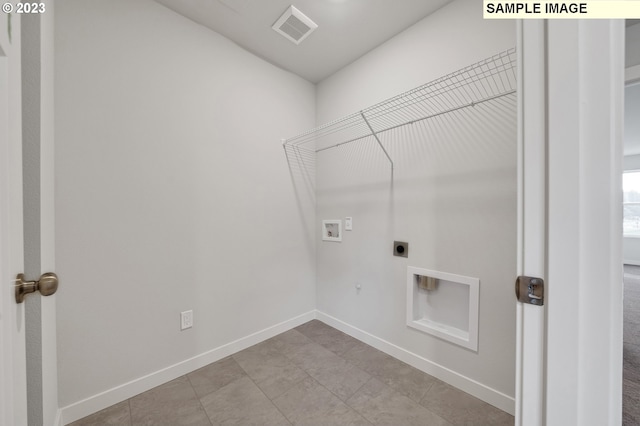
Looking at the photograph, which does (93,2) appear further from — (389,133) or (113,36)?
(389,133)

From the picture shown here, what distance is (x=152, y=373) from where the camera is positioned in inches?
61.1

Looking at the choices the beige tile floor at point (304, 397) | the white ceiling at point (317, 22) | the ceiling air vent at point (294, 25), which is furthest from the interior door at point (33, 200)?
the ceiling air vent at point (294, 25)

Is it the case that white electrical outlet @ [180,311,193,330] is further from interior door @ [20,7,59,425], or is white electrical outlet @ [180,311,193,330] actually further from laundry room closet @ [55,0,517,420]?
interior door @ [20,7,59,425]

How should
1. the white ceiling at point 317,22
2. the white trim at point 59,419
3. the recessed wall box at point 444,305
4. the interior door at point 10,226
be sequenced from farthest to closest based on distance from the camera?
1. the white ceiling at point 317,22
2. the recessed wall box at point 444,305
3. the white trim at point 59,419
4. the interior door at point 10,226

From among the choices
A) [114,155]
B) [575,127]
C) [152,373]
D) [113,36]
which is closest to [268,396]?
[152,373]

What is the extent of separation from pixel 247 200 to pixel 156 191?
0.66 meters

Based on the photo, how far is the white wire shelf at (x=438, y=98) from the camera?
4.48 ft

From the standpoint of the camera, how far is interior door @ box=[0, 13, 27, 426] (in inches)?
18.4

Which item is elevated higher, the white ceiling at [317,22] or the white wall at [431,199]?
the white ceiling at [317,22]

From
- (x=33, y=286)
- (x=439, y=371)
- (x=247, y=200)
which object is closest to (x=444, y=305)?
(x=439, y=371)

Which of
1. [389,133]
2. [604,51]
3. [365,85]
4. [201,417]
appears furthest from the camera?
[365,85]

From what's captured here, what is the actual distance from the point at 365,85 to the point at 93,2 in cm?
187

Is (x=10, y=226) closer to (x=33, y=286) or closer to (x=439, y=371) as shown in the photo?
(x=33, y=286)

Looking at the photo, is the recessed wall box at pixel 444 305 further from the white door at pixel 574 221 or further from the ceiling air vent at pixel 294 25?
the ceiling air vent at pixel 294 25
